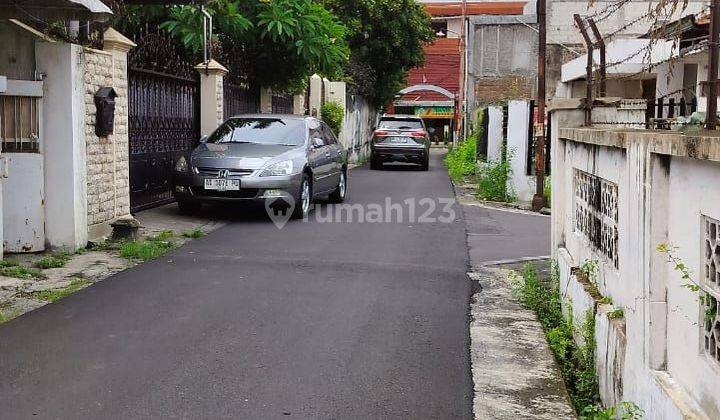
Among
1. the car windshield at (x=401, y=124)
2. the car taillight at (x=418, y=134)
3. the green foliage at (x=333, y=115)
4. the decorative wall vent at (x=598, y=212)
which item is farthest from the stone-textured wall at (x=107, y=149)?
the car windshield at (x=401, y=124)

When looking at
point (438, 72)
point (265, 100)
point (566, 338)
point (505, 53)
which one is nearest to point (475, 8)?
point (438, 72)

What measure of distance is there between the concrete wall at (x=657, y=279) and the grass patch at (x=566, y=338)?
153mm

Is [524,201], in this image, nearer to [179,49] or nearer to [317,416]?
[179,49]

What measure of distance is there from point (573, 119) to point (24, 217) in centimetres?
602

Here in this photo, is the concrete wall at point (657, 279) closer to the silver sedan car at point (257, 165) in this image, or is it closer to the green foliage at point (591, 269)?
the green foliage at point (591, 269)

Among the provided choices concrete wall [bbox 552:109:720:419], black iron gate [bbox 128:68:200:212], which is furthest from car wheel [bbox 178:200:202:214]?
concrete wall [bbox 552:109:720:419]

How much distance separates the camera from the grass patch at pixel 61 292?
25.4ft

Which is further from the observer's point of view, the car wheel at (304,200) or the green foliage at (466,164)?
the green foliage at (466,164)

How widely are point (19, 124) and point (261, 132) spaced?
5.04 meters

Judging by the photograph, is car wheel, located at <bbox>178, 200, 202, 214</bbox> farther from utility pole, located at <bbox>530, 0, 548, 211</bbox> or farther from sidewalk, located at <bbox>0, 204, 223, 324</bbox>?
utility pole, located at <bbox>530, 0, 548, 211</bbox>

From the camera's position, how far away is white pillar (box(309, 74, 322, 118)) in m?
27.1

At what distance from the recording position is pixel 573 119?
7.59 m

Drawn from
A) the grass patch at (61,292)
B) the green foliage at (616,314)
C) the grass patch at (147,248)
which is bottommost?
the grass patch at (61,292)

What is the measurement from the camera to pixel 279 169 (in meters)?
13.1
